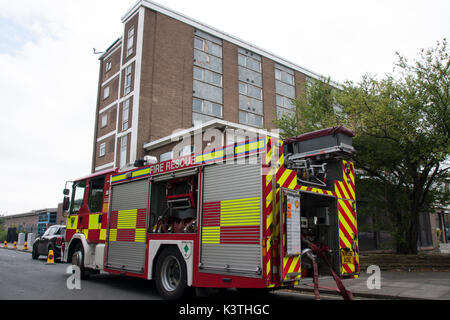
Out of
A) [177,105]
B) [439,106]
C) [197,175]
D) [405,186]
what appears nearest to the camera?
[197,175]

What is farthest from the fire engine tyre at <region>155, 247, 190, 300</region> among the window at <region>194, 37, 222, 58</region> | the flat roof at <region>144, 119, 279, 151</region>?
the window at <region>194, 37, 222, 58</region>

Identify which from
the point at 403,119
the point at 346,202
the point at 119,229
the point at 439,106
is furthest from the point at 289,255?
the point at 439,106

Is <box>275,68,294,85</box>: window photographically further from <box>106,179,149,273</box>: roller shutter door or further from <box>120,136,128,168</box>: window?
<box>106,179,149,273</box>: roller shutter door

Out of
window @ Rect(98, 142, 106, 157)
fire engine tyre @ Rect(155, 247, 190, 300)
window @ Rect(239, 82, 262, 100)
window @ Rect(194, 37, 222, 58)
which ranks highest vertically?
window @ Rect(194, 37, 222, 58)

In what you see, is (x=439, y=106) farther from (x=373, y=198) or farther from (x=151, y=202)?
(x=151, y=202)

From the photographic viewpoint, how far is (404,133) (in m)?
12.0

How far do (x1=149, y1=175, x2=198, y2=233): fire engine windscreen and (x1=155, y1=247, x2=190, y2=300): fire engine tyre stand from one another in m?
0.52

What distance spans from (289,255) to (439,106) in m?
9.19

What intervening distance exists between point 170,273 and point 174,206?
1.38 metres

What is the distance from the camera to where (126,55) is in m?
30.2

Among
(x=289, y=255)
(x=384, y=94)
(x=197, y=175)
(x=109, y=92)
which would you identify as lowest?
(x=289, y=255)

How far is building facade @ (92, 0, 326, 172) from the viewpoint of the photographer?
27.9 m

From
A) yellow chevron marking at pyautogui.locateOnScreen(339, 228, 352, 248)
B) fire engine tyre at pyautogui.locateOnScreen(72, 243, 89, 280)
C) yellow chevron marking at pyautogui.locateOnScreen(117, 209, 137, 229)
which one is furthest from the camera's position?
fire engine tyre at pyautogui.locateOnScreen(72, 243, 89, 280)

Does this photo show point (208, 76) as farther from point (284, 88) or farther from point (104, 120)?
point (104, 120)
